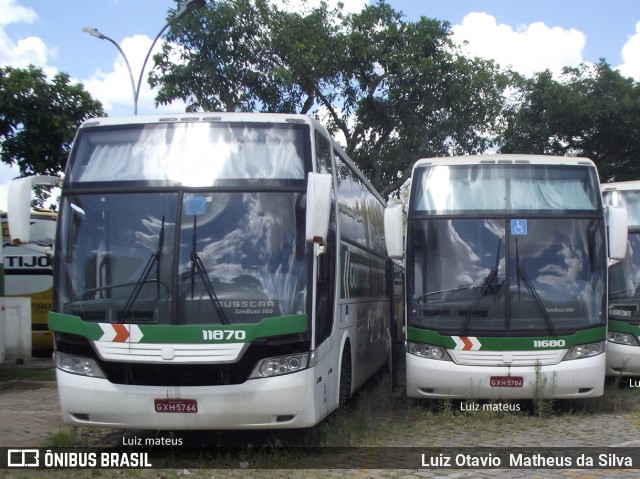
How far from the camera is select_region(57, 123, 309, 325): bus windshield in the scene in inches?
279

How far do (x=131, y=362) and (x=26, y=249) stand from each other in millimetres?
11288

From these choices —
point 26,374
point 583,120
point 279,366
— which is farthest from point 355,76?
point 279,366

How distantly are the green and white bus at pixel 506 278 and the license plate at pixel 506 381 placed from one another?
12 mm

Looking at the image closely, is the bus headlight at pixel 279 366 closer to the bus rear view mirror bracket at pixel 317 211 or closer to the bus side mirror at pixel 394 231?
the bus rear view mirror bracket at pixel 317 211

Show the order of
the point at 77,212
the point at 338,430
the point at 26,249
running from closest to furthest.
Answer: the point at 77,212 → the point at 338,430 → the point at 26,249

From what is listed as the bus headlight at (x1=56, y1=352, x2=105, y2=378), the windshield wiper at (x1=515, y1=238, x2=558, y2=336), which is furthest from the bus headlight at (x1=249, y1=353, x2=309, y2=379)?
the windshield wiper at (x1=515, y1=238, x2=558, y2=336)

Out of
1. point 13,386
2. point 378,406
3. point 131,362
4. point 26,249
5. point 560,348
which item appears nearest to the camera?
point 131,362

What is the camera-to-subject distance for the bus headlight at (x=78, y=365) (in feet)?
23.5

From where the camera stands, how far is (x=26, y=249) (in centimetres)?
1723

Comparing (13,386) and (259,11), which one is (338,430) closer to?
(13,386)

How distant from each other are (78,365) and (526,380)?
530 centimetres

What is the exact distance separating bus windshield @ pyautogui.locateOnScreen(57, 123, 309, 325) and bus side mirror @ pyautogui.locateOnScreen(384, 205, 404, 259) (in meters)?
2.66

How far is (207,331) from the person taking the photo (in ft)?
22.7

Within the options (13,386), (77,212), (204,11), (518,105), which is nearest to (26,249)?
(13,386)
